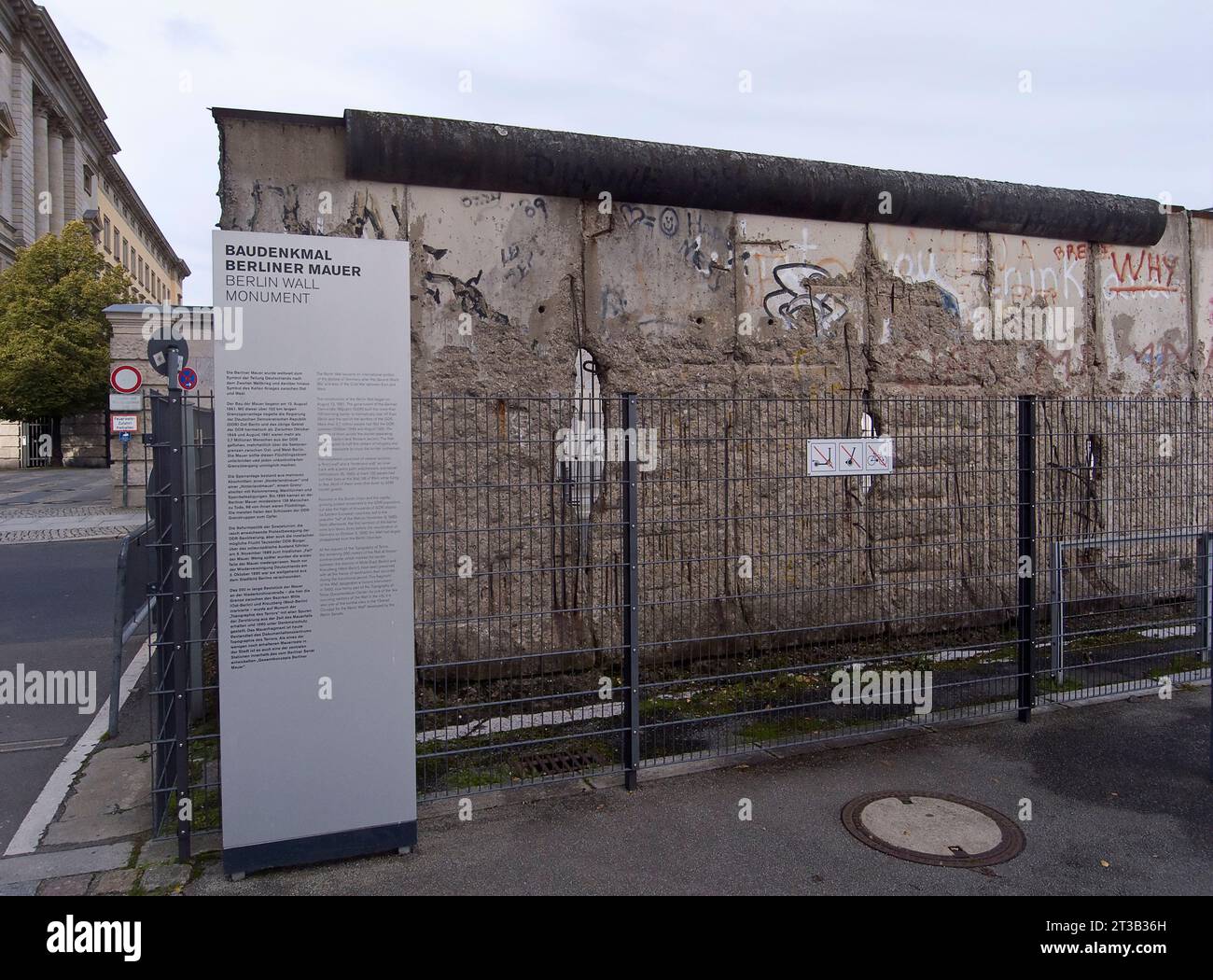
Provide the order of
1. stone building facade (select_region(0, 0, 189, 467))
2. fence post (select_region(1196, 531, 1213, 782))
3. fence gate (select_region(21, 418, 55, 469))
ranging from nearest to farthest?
fence post (select_region(1196, 531, 1213, 782)) → fence gate (select_region(21, 418, 55, 469)) → stone building facade (select_region(0, 0, 189, 467))

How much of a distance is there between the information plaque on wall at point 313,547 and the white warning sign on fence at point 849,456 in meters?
2.38

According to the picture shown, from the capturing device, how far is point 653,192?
656 centimetres

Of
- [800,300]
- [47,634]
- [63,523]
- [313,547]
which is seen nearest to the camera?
[313,547]

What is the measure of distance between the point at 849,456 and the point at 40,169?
60.3 metres

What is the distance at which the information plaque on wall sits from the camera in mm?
3705

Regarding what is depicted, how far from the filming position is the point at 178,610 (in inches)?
154

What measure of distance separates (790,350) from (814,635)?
230cm

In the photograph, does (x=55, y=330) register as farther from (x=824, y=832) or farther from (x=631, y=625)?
(x=824, y=832)

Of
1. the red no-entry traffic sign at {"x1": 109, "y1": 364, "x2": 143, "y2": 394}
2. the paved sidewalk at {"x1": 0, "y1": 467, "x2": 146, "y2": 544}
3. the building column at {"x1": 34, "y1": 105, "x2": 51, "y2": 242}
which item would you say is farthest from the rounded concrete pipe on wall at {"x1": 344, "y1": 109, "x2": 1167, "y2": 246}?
the building column at {"x1": 34, "y1": 105, "x2": 51, "y2": 242}

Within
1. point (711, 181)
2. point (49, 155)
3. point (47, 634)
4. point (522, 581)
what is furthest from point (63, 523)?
point (49, 155)

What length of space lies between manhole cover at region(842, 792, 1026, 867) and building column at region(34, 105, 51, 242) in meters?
58.8

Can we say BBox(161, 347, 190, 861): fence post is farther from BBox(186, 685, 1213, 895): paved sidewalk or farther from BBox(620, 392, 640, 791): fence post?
BBox(620, 392, 640, 791): fence post

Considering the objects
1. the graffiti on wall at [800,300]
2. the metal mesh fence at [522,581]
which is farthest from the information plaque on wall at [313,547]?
the graffiti on wall at [800,300]

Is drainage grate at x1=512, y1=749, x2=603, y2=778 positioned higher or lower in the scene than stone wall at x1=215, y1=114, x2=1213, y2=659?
lower
